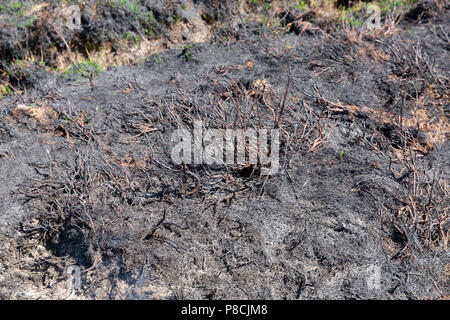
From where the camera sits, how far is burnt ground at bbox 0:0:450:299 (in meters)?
Result: 2.49

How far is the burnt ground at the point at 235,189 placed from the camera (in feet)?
8.16

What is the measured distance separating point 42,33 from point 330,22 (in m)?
2.93

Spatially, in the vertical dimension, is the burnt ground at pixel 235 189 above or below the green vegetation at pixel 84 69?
below

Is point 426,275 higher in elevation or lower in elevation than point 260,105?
lower

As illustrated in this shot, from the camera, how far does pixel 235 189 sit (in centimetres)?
281

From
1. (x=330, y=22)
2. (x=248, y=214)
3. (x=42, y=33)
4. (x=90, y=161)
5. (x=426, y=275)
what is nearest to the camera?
(x=426, y=275)

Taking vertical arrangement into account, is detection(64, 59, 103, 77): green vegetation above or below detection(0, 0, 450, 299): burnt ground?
above

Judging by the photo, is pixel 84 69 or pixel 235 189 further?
pixel 84 69

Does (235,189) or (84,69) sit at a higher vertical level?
(84,69)

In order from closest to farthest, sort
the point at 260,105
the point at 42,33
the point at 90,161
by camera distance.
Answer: the point at 90,161, the point at 260,105, the point at 42,33

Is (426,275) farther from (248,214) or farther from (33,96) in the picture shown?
(33,96)

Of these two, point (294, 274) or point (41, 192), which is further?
point (41, 192)

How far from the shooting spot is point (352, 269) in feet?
8.13

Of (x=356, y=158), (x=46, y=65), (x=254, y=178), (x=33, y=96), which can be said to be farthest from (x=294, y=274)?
(x=46, y=65)
